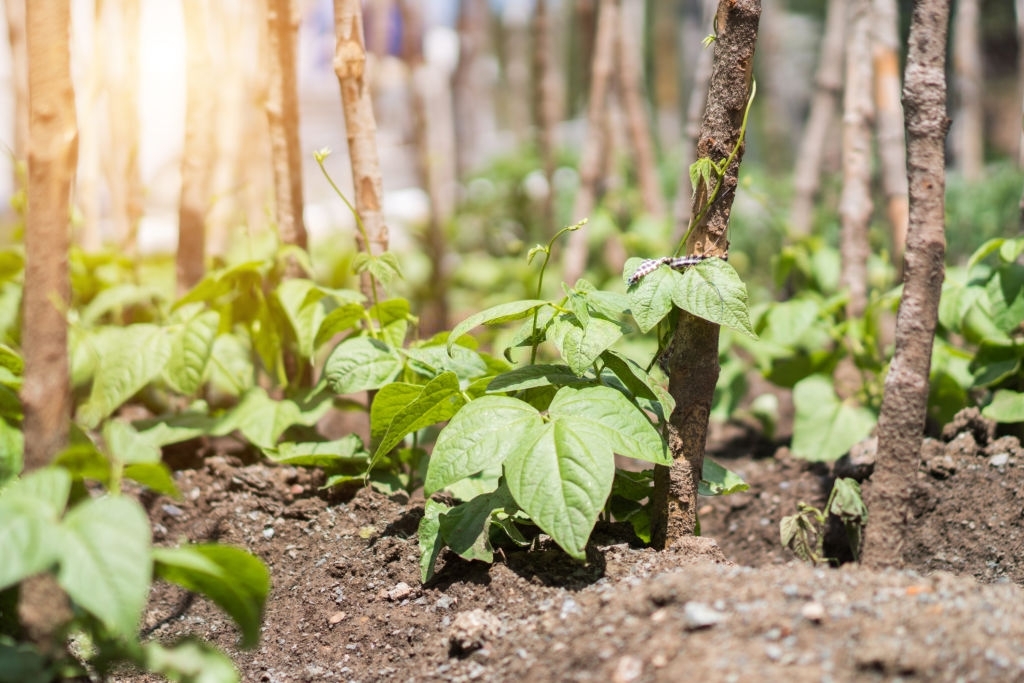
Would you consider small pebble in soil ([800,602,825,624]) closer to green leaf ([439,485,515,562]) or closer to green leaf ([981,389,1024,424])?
green leaf ([439,485,515,562])

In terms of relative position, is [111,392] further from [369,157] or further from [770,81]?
[770,81]

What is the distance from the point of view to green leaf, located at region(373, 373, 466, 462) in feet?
5.65

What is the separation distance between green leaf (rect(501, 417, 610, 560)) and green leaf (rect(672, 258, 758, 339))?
0.30 m

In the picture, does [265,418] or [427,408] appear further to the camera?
[265,418]

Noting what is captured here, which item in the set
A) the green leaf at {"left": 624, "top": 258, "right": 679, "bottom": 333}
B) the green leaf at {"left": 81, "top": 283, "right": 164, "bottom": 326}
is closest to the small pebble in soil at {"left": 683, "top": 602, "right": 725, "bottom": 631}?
the green leaf at {"left": 624, "top": 258, "right": 679, "bottom": 333}

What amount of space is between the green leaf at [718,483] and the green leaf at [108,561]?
1.07 m

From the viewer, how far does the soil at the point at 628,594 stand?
1.28 metres

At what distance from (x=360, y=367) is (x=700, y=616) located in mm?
991

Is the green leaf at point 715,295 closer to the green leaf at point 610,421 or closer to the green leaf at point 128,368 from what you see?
the green leaf at point 610,421

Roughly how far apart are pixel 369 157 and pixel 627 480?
3.57ft

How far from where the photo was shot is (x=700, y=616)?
134cm

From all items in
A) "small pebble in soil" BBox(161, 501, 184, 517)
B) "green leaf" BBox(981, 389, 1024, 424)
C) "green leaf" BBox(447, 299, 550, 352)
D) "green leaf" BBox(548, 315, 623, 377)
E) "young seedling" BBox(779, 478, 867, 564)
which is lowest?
"small pebble in soil" BBox(161, 501, 184, 517)

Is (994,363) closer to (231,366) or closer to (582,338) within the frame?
(582,338)

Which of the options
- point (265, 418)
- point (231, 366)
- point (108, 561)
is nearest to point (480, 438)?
point (108, 561)
